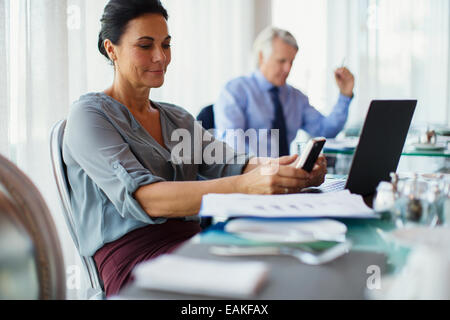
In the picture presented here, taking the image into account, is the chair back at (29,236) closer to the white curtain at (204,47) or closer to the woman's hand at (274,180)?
the woman's hand at (274,180)

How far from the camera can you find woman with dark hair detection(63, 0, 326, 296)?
44.1 inches

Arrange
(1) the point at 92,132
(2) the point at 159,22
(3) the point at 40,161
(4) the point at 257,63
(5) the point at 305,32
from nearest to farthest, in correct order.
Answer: (1) the point at 92,132
(2) the point at 159,22
(3) the point at 40,161
(4) the point at 257,63
(5) the point at 305,32

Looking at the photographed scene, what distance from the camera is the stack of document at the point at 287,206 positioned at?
34.9 inches

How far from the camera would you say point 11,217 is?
684mm

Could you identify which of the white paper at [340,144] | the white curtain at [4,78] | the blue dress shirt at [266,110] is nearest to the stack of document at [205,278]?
the white curtain at [4,78]

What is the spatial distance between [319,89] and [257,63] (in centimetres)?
193

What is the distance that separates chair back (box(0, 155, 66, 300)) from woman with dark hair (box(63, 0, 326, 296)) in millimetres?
391

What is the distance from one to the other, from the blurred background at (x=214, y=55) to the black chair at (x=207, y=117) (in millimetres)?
410

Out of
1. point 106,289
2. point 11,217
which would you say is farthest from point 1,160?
point 106,289

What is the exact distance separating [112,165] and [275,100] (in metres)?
1.87

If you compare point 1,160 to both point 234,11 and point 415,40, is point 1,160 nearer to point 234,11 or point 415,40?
point 234,11

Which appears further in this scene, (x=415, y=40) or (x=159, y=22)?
(x=415, y=40)

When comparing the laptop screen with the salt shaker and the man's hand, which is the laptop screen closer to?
the salt shaker

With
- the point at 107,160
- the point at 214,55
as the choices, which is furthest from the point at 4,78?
the point at 214,55
